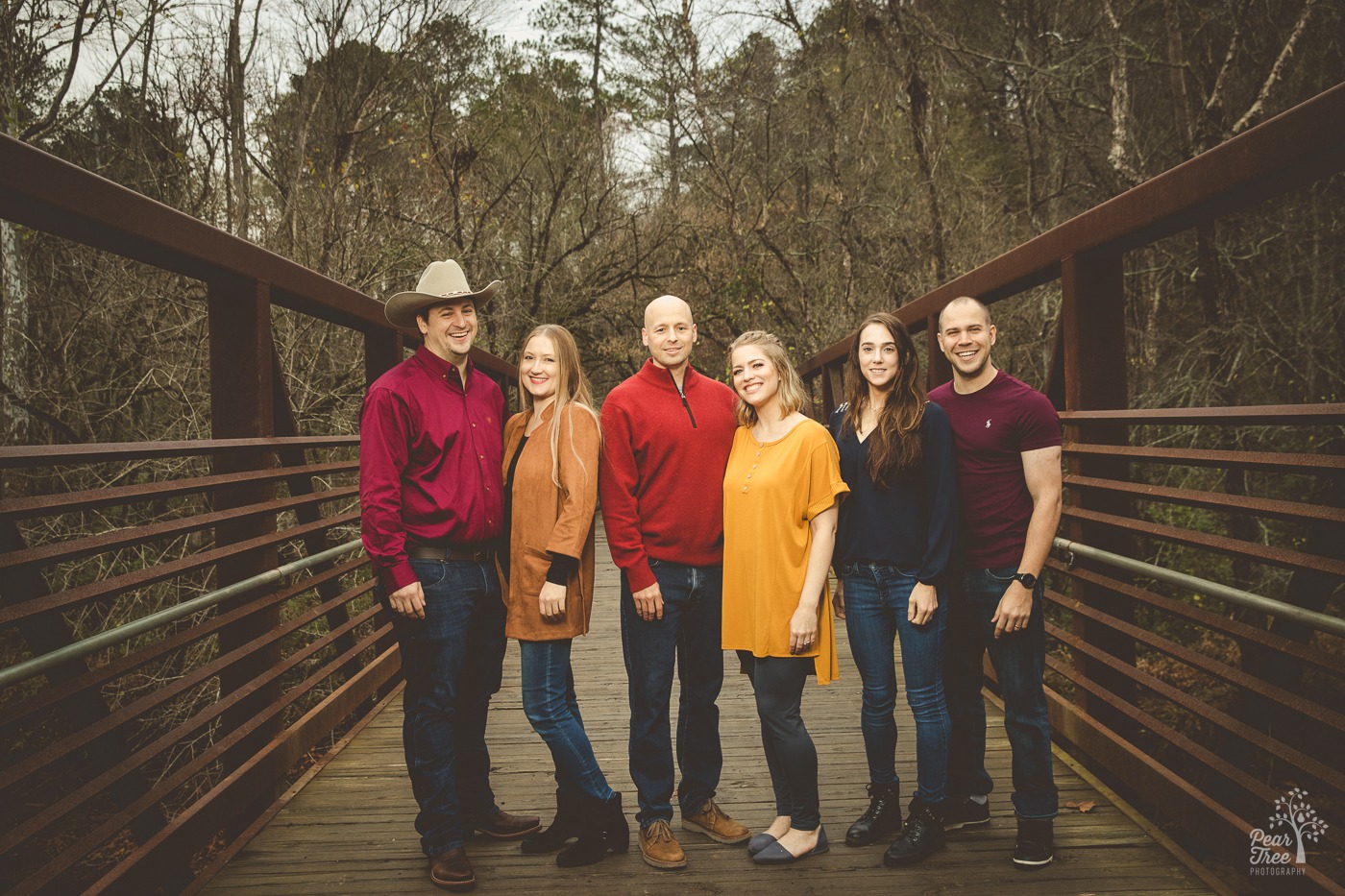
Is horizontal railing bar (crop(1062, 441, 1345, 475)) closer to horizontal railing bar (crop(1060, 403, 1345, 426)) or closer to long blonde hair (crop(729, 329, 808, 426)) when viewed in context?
horizontal railing bar (crop(1060, 403, 1345, 426))

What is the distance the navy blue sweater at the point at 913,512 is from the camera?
2.70 metres

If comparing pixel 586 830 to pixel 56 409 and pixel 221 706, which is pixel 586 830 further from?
pixel 56 409

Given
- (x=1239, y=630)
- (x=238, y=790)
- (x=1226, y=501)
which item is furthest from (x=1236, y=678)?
(x=238, y=790)

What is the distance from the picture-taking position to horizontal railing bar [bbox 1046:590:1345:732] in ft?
6.71

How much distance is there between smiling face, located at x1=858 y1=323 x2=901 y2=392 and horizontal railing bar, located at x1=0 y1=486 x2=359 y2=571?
197cm

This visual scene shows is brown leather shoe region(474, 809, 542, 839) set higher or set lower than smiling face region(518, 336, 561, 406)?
lower

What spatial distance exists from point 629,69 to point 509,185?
4458 millimetres

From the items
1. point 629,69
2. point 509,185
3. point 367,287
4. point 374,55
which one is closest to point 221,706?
point 367,287

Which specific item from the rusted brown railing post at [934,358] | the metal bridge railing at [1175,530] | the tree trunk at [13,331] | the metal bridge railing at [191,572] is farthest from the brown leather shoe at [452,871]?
the tree trunk at [13,331]

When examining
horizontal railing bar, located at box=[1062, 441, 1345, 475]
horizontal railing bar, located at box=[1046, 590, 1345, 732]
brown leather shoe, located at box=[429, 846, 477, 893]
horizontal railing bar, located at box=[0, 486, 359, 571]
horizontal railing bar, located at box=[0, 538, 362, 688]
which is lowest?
brown leather shoe, located at box=[429, 846, 477, 893]

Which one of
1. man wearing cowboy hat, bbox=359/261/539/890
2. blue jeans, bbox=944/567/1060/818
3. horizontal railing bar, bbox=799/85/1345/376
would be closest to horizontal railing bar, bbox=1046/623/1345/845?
blue jeans, bbox=944/567/1060/818

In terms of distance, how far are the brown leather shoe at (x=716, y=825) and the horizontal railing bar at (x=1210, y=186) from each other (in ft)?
7.33

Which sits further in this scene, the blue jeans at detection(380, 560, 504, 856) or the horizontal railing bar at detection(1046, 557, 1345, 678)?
the blue jeans at detection(380, 560, 504, 856)

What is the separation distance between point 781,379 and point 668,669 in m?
0.97
